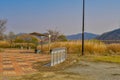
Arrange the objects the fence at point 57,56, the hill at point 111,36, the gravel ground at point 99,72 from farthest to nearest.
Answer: the hill at point 111,36 → the fence at point 57,56 → the gravel ground at point 99,72

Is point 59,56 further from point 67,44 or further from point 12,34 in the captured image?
point 12,34

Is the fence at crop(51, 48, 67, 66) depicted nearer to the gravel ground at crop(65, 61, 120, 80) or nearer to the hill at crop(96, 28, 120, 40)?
the gravel ground at crop(65, 61, 120, 80)

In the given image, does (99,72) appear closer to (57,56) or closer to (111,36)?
(57,56)

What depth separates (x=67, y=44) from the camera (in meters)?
28.5

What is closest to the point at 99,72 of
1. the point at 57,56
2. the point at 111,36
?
the point at 57,56

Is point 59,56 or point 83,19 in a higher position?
point 83,19

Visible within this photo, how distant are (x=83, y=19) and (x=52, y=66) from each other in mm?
9994

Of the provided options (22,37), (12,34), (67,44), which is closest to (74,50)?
(67,44)

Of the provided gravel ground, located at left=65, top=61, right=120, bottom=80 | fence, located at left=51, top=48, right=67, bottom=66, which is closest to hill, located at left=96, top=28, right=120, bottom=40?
fence, located at left=51, top=48, right=67, bottom=66

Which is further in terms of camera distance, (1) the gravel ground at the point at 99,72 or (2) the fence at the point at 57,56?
(2) the fence at the point at 57,56

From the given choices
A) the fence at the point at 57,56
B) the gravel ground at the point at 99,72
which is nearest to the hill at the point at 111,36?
the fence at the point at 57,56

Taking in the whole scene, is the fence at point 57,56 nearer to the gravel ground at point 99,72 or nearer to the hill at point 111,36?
the gravel ground at point 99,72

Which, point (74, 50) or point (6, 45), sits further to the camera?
point (6, 45)

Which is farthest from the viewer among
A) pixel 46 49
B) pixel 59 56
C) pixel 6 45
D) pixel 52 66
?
pixel 6 45
